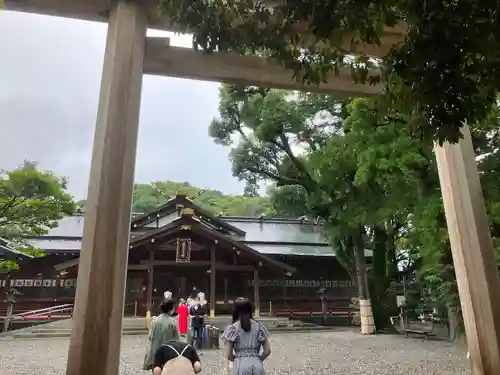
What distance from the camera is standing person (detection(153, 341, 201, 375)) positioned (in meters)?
2.95

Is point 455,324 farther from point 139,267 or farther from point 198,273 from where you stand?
point 139,267

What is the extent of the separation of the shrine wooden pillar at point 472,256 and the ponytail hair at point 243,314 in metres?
2.00

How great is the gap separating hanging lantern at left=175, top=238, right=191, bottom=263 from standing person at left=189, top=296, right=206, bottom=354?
6.86 m

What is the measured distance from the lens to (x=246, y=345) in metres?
3.29

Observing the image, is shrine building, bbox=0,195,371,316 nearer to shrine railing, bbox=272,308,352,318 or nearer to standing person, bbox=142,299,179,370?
shrine railing, bbox=272,308,352,318

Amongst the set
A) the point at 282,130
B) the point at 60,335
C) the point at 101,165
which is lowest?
the point at 60,335

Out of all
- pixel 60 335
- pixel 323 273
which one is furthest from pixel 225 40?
pixel 323 273

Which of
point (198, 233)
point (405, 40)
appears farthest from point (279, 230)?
point (405, 40)

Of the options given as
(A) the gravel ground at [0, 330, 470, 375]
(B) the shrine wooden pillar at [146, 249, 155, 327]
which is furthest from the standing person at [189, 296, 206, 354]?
(B) the shrine wooden pillar at [146, 249, 155, 327]

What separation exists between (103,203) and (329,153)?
289 inches

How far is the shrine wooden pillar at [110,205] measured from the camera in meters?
2.84

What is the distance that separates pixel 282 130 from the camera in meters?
15.8

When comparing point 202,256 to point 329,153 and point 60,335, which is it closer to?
point 60,335

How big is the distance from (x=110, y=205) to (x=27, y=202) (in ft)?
33.4
